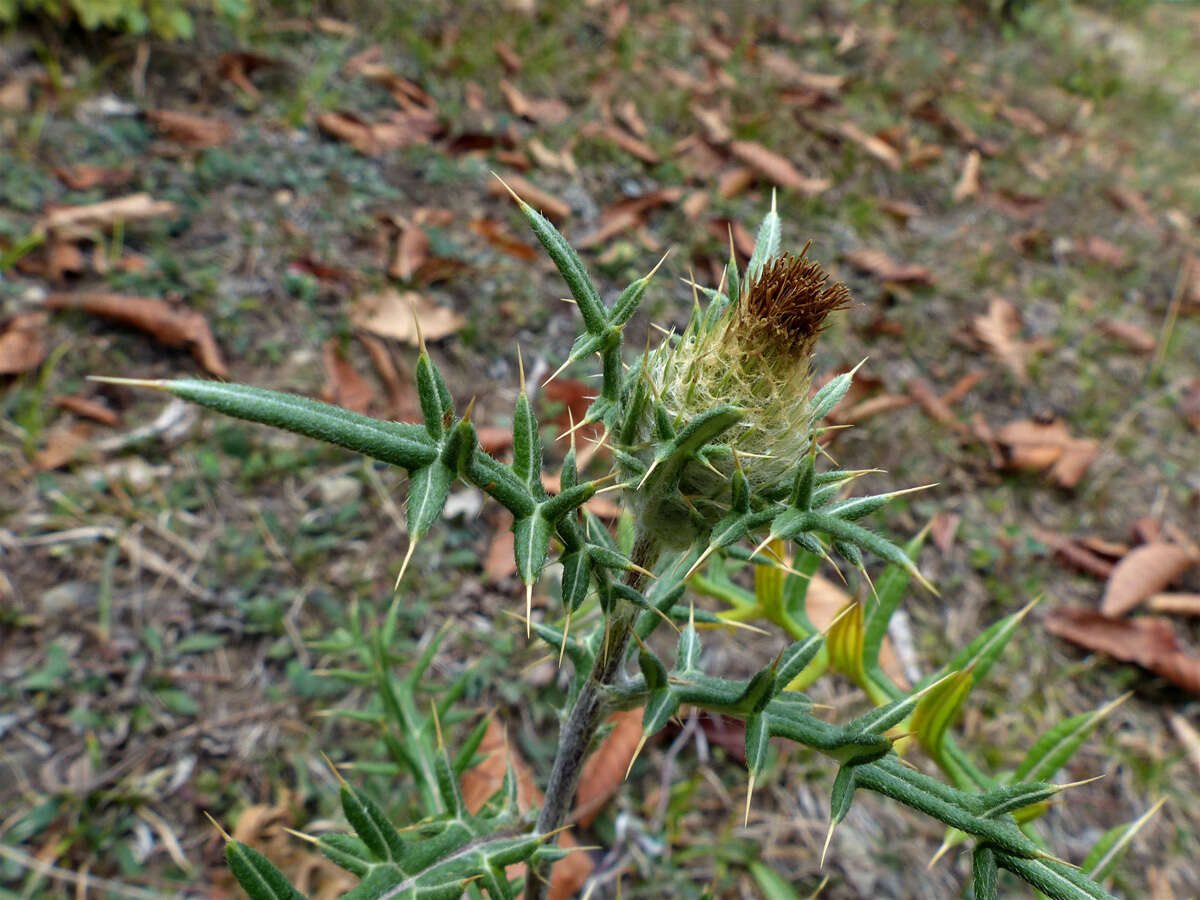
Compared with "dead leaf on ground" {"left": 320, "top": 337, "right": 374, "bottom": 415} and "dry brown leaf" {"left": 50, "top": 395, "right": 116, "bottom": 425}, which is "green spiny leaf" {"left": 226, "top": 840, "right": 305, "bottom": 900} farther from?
"dry brown leaf" {"left": 50, "top": 395, "right": 116, "bottom": 425}

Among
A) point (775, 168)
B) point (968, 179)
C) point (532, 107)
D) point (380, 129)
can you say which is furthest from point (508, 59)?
point (968, 179)

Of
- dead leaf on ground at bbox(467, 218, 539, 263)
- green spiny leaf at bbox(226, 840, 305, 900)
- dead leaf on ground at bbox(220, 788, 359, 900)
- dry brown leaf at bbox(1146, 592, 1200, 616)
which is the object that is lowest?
dead leaf on ground at bbox(220, 788, 359, 900)

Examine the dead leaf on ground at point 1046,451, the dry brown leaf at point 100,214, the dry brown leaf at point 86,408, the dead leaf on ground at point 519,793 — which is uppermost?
the dead leaf on ground at point 1046,451

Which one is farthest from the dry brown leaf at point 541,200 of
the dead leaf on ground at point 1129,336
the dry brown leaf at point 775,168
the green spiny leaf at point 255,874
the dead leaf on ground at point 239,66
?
the green spiny leaf at point 255,874

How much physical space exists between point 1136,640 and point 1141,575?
0.26 m

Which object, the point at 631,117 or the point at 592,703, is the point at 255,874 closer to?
the point at 592,703

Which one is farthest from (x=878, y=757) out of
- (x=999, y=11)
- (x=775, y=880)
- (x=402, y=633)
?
(x=999, y=11)

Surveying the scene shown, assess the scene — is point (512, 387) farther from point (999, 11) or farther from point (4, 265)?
point (999, 11)

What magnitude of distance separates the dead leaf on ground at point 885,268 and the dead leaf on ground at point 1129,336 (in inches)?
34.8

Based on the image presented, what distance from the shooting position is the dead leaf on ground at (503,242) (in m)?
3.27

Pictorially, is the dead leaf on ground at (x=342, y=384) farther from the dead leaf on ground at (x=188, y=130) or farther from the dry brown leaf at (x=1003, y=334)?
the dry brown leaf at (x=1003, y=334)

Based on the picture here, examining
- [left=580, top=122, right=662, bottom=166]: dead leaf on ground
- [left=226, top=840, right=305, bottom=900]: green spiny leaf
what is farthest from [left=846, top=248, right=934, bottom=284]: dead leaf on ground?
[left=226, top=840, right=305, bottom=900]: green spiny leaf

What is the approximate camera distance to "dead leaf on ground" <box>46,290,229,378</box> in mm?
2553

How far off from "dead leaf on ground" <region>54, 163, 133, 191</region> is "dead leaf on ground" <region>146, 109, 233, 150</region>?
308mm
